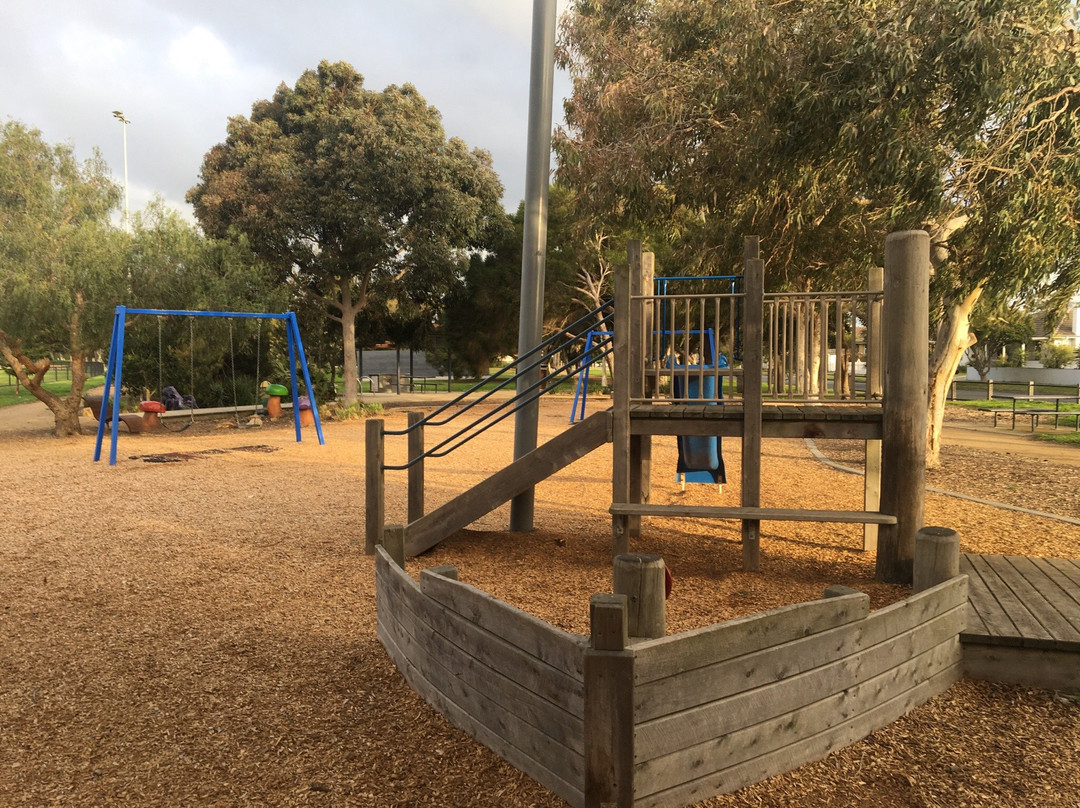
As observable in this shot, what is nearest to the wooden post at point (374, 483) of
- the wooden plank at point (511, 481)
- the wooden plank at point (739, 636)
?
the wooden plank at point (511, 481)

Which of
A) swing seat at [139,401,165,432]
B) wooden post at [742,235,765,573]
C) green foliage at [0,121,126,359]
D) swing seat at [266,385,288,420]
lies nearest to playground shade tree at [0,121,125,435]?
green foliage at [0,121,126,359]

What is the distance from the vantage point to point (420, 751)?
3158 millimetres

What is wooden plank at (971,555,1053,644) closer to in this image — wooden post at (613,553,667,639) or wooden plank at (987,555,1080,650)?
wooden plank at (987,555,1080,650)

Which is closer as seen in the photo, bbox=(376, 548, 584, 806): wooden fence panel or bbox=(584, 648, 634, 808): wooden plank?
bbox=(584, 648, 634, 808): wooden plank

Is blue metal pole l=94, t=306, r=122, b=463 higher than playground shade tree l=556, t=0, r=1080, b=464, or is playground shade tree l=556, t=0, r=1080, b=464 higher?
playground shade tree l=556, t=0, r=1080, b=464

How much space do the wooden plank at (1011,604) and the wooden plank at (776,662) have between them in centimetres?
63

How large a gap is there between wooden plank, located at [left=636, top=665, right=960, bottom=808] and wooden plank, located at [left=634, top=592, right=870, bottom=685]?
42cm

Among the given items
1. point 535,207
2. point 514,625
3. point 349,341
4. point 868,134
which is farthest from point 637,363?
point 349,341

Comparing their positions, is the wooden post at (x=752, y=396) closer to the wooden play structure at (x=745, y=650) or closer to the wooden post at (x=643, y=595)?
the wooden play structure at (x=745, y=650)

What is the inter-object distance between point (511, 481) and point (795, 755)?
3.31 metres

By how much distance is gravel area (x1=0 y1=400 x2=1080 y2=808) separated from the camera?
2963mm

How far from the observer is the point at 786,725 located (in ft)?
9.60

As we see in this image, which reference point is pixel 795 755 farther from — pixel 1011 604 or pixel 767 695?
pixel 1011 604

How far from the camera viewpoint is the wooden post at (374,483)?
6273 millimetres
